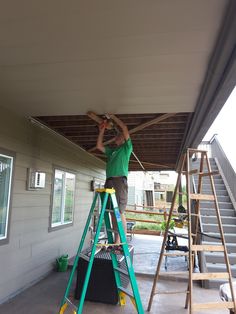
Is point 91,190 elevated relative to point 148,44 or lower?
lower

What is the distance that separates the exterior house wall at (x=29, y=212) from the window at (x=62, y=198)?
18 centimetres

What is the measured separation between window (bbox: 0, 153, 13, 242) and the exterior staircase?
250 centimetres

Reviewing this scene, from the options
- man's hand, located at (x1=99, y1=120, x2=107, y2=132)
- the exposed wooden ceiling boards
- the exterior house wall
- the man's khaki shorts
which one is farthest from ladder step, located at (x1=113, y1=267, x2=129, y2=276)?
the exposed wooden ceiling boards

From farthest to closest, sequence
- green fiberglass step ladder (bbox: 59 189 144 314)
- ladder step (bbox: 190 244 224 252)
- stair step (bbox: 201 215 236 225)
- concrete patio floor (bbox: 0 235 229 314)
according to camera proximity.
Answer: stair step (bbox: 201 215 236 225)
concrete patio floor (bbox: 0 235 229 314)
ladder step (bbox: 190 244 224 252)
green fiberglass step ladder (bbox: 59 189 144 314)

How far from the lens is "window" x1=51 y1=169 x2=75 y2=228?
5102mm

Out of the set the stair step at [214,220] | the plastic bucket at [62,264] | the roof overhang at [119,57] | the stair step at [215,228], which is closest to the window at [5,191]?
the roof overhang at [119,57]

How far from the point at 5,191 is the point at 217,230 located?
14.5ft

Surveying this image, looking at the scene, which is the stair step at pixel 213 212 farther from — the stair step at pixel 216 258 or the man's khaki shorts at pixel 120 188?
the man's khaki shorts at pixel 120 188

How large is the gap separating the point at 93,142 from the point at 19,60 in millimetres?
3670

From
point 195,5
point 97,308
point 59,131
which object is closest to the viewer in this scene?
point 195,5

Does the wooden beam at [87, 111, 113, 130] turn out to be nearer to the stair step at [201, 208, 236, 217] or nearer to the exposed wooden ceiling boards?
the exposed wooden ceiling boards

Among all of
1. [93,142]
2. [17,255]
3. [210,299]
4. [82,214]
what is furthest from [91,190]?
[210,299]

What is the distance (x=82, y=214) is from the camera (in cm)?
670

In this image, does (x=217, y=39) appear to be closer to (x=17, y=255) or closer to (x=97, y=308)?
(x=97, y=308)
